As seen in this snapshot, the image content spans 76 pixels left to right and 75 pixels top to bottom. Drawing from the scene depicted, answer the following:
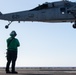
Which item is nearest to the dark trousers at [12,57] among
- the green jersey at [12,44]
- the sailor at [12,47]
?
the sailor at [12,47]

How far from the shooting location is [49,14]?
36.8 meters

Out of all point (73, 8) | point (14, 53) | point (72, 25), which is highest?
point (73, 8)

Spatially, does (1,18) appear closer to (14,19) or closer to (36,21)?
(14,19)

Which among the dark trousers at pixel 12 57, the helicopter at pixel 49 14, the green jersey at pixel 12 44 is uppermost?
the helicopter at pixel 49 14

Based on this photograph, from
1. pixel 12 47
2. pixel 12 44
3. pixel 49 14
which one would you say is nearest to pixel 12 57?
pixel 12 47

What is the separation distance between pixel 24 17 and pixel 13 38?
72.8ft

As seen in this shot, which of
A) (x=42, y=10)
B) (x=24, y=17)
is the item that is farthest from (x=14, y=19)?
(x=42, y=10)

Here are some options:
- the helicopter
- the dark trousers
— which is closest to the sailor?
the dark trousers

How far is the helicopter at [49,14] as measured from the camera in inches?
1421

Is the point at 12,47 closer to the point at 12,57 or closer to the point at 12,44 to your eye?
the point at 12,44

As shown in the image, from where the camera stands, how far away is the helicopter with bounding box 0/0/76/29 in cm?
3609

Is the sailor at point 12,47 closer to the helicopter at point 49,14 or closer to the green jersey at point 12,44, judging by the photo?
the green jersey at point 12,44

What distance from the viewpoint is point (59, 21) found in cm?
3694

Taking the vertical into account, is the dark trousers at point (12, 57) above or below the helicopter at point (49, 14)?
below
